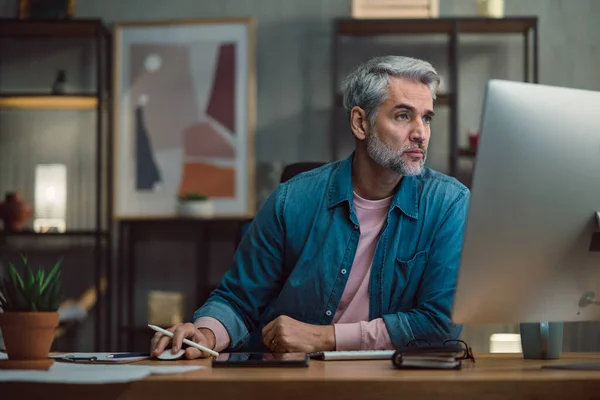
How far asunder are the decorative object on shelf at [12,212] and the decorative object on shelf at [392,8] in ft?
6.21

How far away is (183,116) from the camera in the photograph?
4312 mm

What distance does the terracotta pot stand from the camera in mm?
1250

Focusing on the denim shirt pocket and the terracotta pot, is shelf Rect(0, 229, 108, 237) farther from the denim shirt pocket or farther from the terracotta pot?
the terracotta pot

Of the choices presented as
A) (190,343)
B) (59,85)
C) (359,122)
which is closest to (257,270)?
(359,122)

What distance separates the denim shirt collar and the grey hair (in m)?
0.18

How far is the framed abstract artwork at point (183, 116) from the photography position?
4262 millimetres

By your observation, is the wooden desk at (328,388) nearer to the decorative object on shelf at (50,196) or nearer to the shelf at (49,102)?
the shelf at (49,102)

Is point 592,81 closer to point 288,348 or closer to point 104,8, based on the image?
point 104,8

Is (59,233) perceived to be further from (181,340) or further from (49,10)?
(181,340)

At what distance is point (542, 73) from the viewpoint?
169 inches

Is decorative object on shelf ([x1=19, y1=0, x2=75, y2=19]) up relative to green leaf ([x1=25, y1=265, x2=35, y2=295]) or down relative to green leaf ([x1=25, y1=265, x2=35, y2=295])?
up

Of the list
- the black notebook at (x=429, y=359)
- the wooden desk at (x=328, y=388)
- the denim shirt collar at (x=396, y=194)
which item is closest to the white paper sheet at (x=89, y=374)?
the wooden desk at (x=328, y=388)

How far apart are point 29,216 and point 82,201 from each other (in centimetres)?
28

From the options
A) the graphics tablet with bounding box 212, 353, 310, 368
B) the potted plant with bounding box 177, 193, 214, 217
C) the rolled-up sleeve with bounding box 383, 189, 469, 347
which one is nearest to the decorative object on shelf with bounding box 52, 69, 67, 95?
the potted plant with bounding box 177, 193, 214, 217
